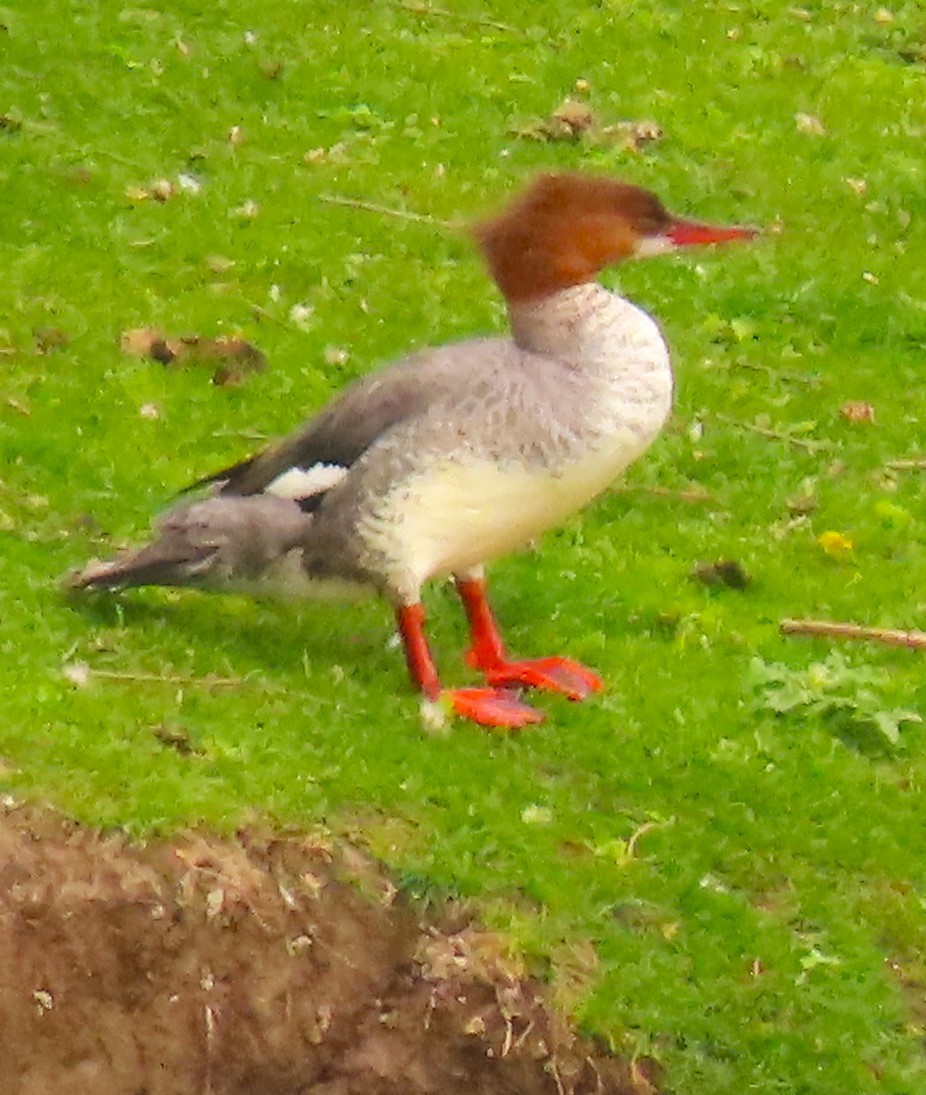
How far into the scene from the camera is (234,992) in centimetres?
443

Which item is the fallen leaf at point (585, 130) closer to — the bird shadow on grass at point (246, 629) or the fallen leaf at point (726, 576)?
the fallen leaf at point (726, 576)

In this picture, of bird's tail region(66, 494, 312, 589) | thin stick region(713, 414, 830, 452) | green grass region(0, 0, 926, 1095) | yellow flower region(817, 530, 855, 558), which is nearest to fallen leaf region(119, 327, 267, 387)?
green grass region(0, 0, 926, 1095)

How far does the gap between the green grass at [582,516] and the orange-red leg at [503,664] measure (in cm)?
10

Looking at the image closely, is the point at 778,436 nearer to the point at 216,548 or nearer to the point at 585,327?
the point at 585,327

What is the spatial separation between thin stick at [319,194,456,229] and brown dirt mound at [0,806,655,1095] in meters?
4.99

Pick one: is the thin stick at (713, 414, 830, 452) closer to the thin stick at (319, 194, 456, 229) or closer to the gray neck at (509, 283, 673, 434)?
the thin stick at (319, 194, 456, 229)

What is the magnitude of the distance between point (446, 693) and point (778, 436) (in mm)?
2622

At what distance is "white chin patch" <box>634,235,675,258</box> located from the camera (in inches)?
215

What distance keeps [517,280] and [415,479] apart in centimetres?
66

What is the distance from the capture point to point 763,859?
5008 mm

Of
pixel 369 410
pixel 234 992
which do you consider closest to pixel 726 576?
pixel 369 410

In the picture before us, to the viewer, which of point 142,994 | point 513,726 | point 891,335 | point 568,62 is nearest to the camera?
point 142,994

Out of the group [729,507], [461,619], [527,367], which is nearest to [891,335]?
[729,507]

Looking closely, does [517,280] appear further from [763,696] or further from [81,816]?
[81,816]
